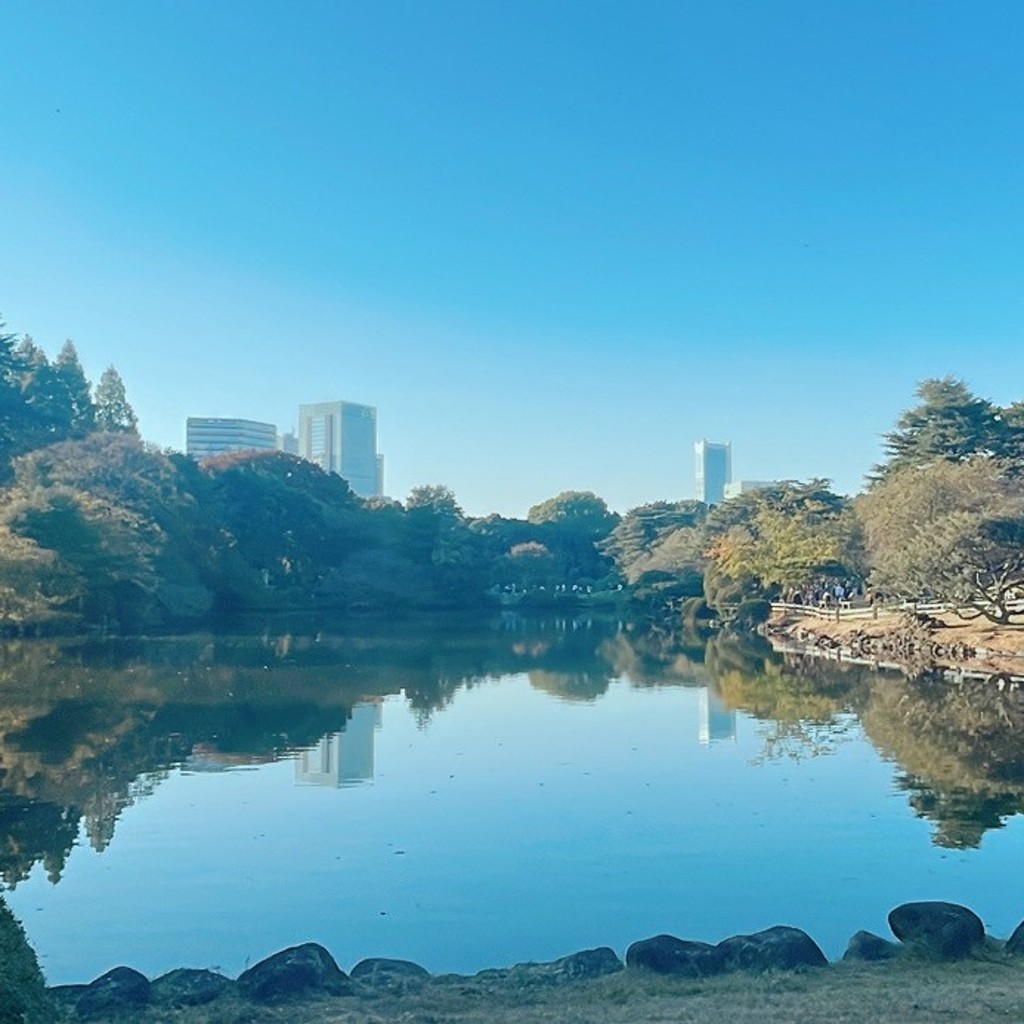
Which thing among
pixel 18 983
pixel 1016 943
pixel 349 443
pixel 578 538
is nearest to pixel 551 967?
pixel 1016 943

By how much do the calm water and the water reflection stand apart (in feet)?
0.26

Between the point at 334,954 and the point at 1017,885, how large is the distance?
16.3ft

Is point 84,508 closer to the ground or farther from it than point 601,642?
farther from it

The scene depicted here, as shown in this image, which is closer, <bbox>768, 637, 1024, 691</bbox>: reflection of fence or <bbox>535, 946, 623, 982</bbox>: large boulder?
<bbox>535, 946, 623, 982</bbox>: large boulder

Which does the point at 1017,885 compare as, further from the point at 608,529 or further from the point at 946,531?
the point at 608,529

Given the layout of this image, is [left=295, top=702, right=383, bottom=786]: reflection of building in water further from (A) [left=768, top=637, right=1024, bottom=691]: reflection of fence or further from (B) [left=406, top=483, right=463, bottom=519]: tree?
(B) [left=406, top=483, right=463, bottom=519]: tree

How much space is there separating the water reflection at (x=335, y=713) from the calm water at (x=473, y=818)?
0.08 meters

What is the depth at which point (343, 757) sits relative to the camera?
1297 centimetres

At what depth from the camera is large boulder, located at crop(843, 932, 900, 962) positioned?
18.7ft

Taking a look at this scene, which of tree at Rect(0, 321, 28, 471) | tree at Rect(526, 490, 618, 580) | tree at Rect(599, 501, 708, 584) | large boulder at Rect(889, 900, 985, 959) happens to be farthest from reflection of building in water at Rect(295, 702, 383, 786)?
tree at Rect(526, 490, 618, 580)

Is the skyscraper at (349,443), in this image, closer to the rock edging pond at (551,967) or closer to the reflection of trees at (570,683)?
the reflection of trees at (570,683)

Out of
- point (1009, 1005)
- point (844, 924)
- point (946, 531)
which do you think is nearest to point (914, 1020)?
point (1009, 1005)

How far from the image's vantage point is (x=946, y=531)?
72.1 ft

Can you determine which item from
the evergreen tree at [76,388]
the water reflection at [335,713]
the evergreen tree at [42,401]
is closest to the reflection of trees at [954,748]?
the water reflection at [335,713]
